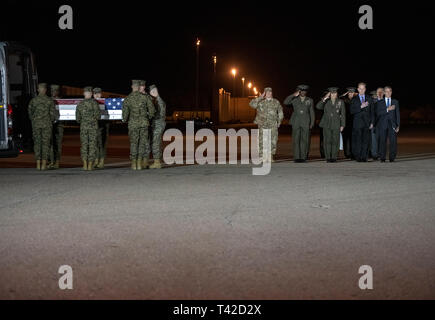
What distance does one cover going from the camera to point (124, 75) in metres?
92.0

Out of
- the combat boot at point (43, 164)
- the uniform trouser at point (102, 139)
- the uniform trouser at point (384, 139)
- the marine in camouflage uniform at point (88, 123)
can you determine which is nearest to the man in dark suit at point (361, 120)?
the uniform trouser at point (384, 139)

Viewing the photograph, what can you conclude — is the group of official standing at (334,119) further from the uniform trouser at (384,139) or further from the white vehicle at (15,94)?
the white vehicle at (15,94)

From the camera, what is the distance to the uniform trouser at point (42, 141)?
14.9m

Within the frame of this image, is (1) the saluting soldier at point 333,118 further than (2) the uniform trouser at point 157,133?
Yes

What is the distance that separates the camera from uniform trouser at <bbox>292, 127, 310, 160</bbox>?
1710 cm

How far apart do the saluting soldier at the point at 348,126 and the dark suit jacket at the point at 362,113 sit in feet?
1.73

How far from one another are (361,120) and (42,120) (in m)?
7.96

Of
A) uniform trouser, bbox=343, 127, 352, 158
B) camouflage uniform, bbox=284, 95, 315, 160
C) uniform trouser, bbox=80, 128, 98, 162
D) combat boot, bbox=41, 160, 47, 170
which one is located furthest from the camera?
uniform trouser, bbox=343, 127, 352, 158

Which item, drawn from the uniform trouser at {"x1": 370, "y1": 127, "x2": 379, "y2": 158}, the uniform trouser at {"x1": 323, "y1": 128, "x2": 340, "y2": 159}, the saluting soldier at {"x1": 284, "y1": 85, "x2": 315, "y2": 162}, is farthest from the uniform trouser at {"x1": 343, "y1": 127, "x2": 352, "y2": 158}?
the saluting soldier at {"x1": 284, "y1": 85, "x2": 315, "y2": 162}

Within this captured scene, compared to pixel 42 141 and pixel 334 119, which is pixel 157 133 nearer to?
pixel 42 141

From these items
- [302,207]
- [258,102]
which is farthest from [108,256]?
[258,102]

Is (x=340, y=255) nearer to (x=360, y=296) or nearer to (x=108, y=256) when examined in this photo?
(x=360, y=296)

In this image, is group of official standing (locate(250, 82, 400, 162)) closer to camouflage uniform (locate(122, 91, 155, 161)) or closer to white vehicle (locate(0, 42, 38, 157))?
camouflage uniform (locate(122, 91, 155, 161))

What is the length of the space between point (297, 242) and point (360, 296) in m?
2.03
